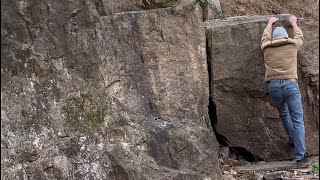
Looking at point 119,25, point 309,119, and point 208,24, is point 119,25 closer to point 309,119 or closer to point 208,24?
point 208,24

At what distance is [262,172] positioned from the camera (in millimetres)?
6094

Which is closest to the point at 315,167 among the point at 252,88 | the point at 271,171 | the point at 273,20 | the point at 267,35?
the point at 271,171

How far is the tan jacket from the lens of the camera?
232 inches

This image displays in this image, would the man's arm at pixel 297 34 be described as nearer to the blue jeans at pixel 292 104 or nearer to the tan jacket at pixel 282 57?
the tan jacket at pixel 282 57

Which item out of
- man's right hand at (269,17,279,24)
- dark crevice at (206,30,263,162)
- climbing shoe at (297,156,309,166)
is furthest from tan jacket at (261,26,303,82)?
climbing shoe at (297,156,309,166)

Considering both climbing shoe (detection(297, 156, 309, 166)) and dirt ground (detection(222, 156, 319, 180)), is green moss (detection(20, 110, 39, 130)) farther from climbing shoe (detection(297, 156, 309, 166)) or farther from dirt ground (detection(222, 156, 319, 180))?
climbing shoe (detection(297, 156, 309, 166))

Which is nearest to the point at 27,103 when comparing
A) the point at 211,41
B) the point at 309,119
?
the point at 211,41

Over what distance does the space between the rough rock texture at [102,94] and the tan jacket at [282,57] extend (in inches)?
30.8

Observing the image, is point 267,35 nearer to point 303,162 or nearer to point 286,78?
point 286,78

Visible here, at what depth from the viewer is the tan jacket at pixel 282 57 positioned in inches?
232

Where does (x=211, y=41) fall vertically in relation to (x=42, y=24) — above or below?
below

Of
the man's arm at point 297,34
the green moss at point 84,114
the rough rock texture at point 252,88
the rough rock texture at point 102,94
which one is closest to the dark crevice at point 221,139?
the rough rock texture at point 252,88

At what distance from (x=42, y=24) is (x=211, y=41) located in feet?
7.37

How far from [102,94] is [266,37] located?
84.1 inches
